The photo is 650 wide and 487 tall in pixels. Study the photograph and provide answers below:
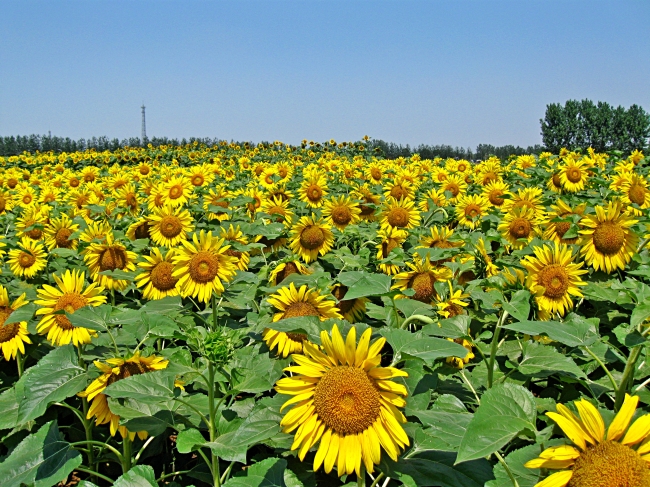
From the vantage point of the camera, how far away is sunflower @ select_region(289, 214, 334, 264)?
4.02 m

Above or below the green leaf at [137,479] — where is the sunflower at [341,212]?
above

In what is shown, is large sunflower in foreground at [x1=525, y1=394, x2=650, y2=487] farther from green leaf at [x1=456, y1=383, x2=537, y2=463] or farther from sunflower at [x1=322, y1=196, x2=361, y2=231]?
sunflower at [x1=322, y1=196, x2=361, y2=231]

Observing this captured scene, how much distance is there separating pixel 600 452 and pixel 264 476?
3.01ft

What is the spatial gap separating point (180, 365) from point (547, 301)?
183cm

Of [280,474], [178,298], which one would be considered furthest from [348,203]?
[280,474]

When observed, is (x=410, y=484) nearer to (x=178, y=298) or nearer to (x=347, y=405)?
(x=347, y=405)

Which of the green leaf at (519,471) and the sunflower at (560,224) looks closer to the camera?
the green leaf at (519,471)

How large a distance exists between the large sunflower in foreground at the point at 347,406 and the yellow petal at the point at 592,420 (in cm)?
46

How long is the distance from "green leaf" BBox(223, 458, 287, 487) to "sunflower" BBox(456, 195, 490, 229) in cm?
368

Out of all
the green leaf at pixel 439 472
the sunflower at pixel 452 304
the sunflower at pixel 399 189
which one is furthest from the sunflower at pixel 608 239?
the sunflower at pixel 399 189

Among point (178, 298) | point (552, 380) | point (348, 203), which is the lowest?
point (552, 380)

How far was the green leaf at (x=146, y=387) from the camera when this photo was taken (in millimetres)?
1759

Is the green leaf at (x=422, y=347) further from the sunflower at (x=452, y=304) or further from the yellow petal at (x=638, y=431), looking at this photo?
the sunflower at (x=452, y=304)

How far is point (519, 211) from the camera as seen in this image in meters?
4.13
